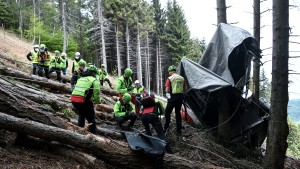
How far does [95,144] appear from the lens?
531 centimetres

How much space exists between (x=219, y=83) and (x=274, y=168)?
7.44 feet

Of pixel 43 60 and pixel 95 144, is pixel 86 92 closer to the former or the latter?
pixel 95 144

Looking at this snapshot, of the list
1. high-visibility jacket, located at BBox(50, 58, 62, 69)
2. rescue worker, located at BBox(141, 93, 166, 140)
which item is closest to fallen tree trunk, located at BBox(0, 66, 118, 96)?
high-visibility jacket, located at BBox(50, 58, 62, 69)

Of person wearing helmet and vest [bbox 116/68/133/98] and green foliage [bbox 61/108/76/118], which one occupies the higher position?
person wearing helmet and vest [bbox 116/68/133/98]

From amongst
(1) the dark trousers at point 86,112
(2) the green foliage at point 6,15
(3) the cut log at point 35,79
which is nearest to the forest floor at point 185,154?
(1) the dark trousers at point 86,112

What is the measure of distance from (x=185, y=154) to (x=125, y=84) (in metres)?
3.40

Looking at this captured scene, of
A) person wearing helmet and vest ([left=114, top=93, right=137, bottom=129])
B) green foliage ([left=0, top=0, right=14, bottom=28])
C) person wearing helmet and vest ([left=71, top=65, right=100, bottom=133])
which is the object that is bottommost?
person wearing helmet and vest ([left=114, top=93, right=137, bottom=129])

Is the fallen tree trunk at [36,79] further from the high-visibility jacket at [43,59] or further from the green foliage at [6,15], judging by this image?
the green foliage at [6,15]

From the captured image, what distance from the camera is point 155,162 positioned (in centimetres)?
547

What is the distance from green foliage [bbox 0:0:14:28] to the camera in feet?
115

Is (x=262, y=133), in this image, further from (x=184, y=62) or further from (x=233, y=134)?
(x=184, y=62)

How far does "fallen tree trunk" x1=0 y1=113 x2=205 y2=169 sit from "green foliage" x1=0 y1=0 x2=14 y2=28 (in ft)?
115

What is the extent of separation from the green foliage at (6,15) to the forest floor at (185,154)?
3399 cm

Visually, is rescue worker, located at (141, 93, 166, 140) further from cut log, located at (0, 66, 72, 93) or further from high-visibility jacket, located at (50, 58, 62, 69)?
high-visibility jacket, located at (50, 58, 62, 69)
